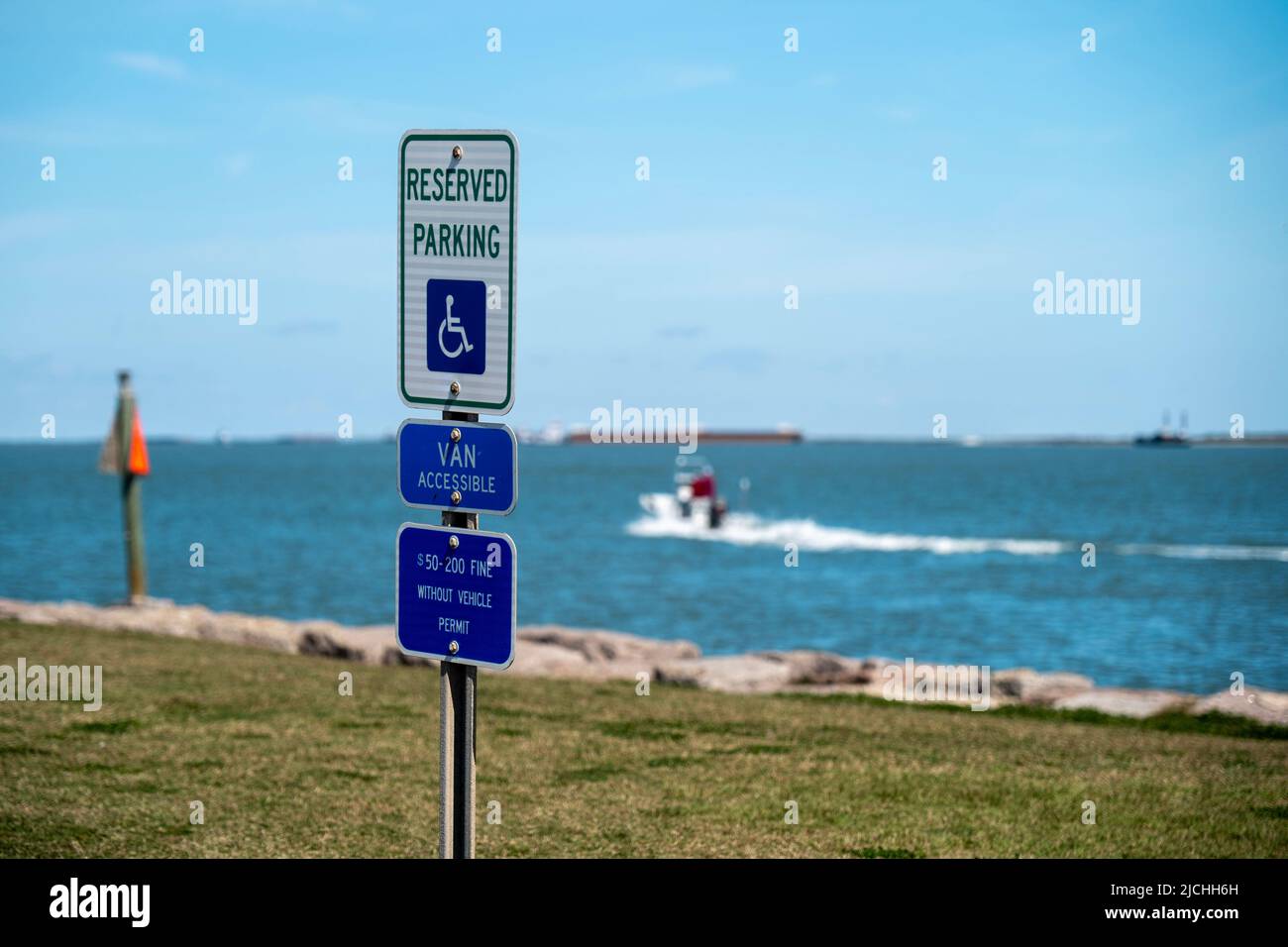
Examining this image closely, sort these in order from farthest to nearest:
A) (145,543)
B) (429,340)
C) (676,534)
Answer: (676,534) < (145,543) < (429,340)

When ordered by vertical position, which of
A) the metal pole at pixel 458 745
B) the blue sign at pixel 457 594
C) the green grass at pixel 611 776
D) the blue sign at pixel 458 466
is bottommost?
the green grass at pixel 611 776

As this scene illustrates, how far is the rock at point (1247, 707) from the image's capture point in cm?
1277

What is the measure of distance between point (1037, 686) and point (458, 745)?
12.4 m

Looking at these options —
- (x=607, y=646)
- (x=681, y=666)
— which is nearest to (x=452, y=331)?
(x=681, y=666)

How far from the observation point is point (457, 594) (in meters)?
4.39

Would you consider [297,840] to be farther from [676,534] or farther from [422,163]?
[676,534]

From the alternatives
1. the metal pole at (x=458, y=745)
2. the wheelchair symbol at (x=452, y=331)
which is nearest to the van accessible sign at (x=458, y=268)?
the wheelchair symbol at (x=452, y=331)

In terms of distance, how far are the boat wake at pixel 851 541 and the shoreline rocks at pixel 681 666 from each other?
38370 mm

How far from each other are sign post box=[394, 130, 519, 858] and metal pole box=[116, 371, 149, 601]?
54.3ft

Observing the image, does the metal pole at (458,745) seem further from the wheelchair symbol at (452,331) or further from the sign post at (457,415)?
the wheelchair symbol at (452,331)

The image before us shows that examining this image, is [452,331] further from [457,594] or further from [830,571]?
[830,571]

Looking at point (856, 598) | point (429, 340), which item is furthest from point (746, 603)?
point (429, 340)
